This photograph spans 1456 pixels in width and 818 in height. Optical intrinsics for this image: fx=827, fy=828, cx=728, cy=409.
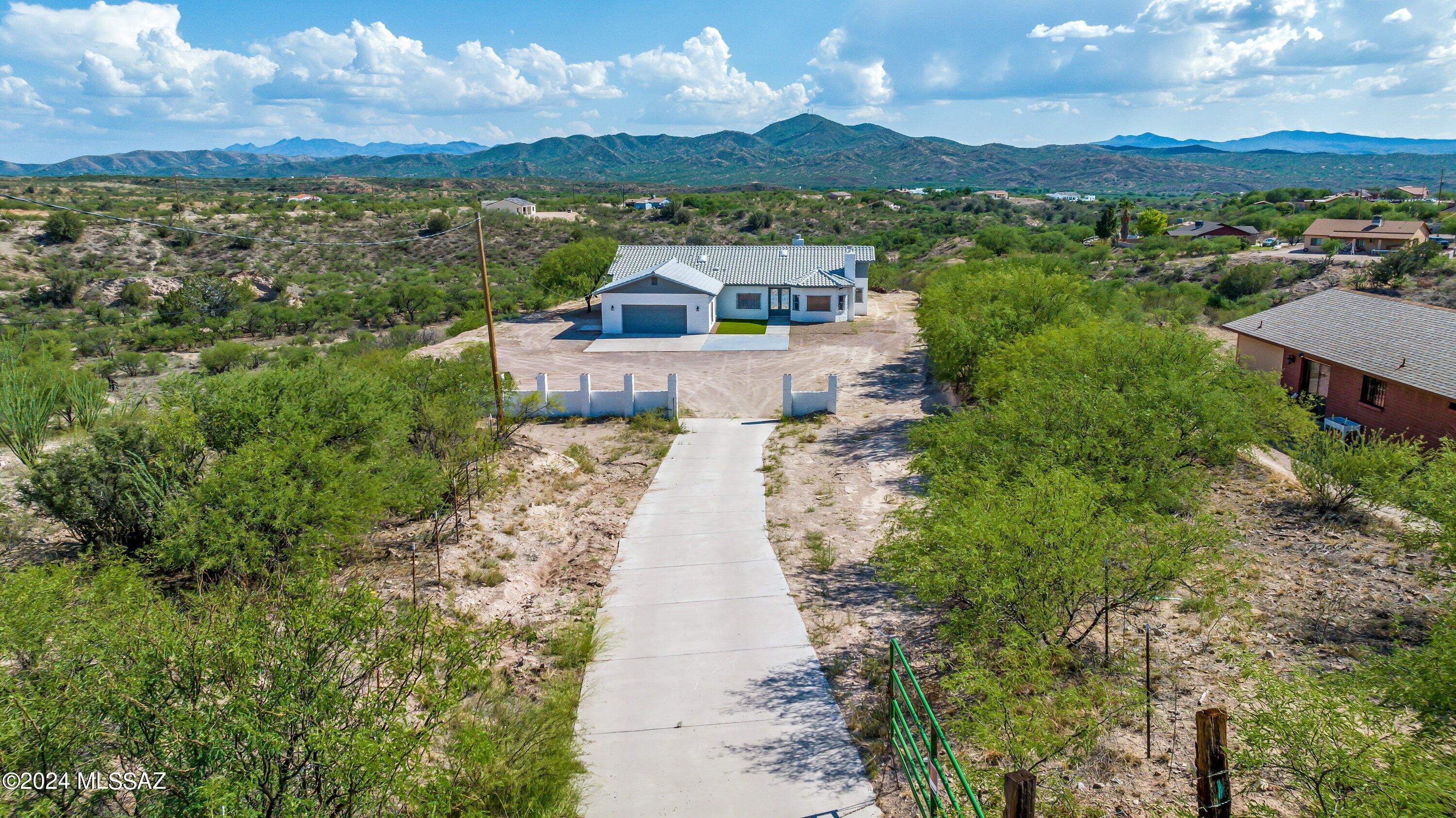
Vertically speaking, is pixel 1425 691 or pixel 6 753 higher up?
pixel 6 753

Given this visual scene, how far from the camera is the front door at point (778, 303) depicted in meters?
46.8

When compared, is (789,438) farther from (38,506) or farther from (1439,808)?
(1439,808)

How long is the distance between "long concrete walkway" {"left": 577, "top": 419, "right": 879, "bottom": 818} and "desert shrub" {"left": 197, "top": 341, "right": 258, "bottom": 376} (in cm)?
2561

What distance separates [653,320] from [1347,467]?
32.0m

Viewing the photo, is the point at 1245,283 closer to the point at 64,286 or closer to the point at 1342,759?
the point at 1342,759

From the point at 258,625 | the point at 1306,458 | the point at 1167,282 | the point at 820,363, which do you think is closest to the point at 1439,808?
the point at 258,625

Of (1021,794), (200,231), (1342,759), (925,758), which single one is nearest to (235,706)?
(1021,794)

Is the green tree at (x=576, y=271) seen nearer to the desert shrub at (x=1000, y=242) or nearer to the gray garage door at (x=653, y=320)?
the gray garage door at (x=653, y=320)

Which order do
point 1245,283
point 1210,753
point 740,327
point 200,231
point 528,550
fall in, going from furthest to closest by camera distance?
point 1245,283 < point 200,231 < point 740,327 < point 528,550 < point 1210,753

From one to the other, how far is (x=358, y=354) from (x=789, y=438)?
58.5 ft

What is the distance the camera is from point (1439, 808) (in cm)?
537

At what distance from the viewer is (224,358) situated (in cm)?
3459

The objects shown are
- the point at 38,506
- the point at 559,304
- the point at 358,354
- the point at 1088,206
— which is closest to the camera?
the point at 38,506

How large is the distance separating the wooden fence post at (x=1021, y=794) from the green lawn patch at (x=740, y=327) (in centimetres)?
3682
